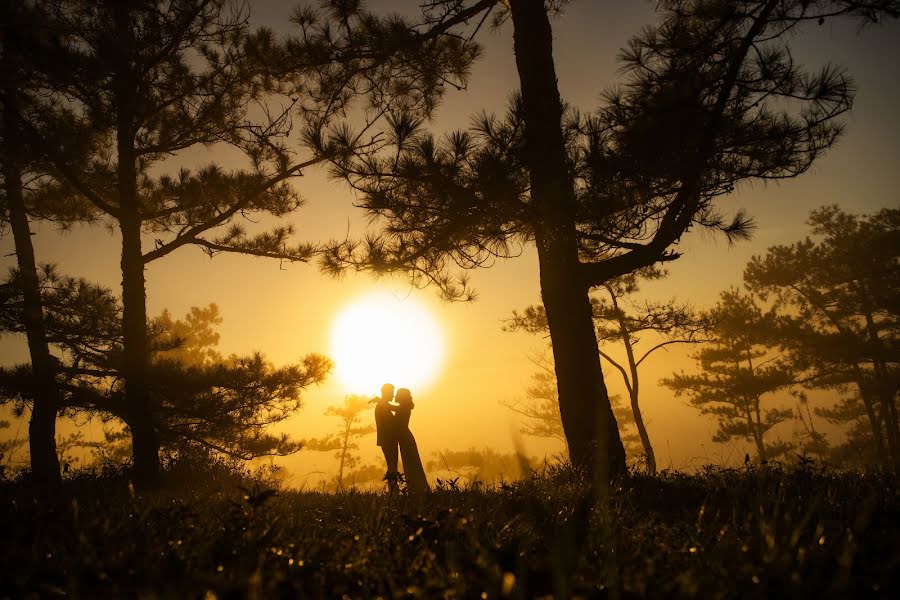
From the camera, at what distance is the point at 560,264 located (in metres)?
5.71

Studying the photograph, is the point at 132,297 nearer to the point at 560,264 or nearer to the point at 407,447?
the point at 407,447

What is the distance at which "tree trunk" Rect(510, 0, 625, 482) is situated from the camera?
4.70m

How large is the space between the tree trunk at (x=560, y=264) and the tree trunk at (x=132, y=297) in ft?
19.3

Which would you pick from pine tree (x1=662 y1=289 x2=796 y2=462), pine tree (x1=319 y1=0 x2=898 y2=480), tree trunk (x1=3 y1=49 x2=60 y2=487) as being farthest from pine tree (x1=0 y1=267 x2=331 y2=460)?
pine tree (x1=662 y1=289 x2=796 y2=462)

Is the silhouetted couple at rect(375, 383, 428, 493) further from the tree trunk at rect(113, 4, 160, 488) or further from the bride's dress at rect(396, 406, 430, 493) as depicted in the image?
the tree trunk at rect(113, 4, 160, 488)

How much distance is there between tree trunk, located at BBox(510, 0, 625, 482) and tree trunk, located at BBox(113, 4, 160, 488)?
19.3ft

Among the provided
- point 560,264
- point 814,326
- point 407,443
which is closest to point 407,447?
point 407,443

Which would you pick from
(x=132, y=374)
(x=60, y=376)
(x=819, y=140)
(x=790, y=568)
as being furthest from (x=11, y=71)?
(x=819, y=140)

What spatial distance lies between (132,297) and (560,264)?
6.56 meters

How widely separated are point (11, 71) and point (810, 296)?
88.1 ft

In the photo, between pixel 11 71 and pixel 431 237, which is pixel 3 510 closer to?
pixel 431 237

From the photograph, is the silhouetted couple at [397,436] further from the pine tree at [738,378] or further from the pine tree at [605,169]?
the pine tree at [738,378]

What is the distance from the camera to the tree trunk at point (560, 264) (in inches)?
185

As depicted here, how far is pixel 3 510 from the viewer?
2.03 metres
